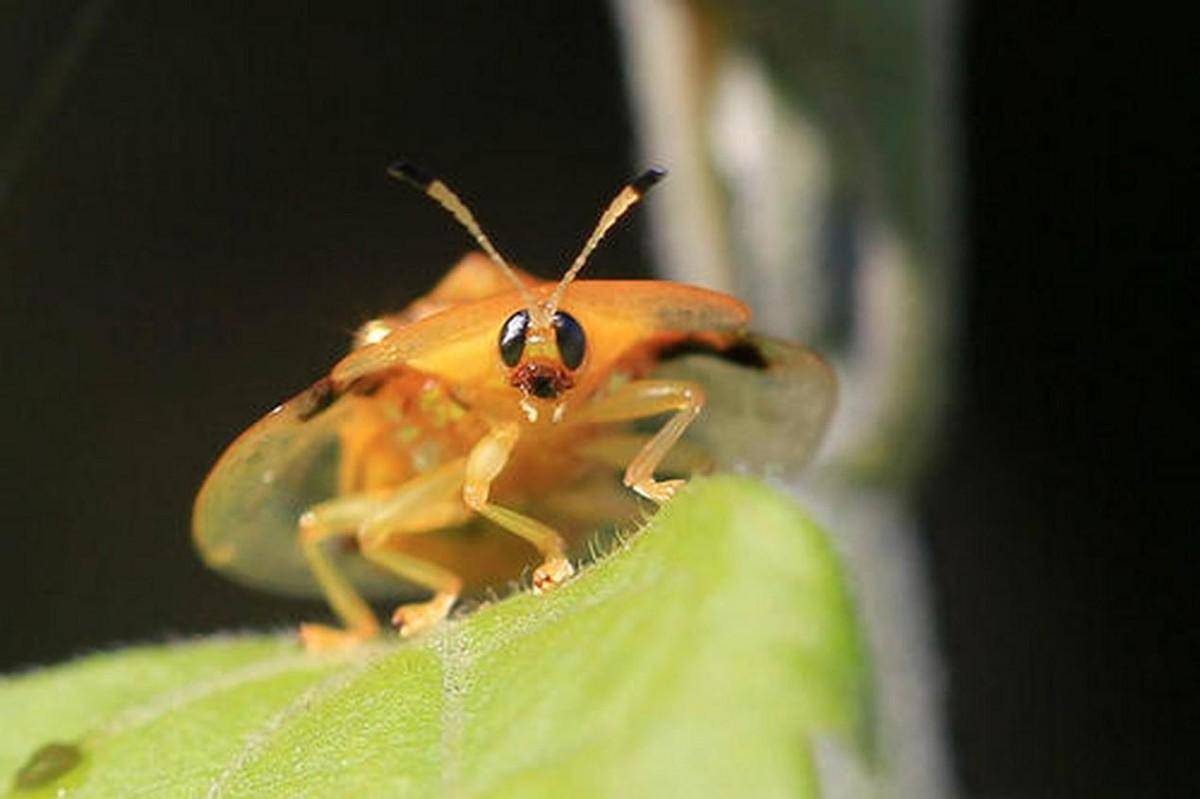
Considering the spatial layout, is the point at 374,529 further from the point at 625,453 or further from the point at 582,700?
the point at 582,700

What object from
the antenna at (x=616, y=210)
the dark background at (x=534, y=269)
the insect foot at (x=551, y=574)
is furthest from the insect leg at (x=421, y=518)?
the dark background at (x=534, y=269)

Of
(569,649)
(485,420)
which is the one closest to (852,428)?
(485,420)

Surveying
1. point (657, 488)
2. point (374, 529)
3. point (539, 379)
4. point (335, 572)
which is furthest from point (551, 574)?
point (335, 572)

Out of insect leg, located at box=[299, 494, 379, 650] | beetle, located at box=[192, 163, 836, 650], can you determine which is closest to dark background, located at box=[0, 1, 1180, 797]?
beetle, located at box=[192, 163, 836, 650]

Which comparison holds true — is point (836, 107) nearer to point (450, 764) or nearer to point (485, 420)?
point (485, 420)

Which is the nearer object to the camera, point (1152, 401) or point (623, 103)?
point (1152, 401)

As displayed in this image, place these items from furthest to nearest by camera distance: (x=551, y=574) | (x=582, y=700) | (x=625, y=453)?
(x=625, y=453)
(x=551, y=574)
(x=582, y=700)

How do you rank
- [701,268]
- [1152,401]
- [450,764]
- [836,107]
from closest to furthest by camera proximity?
[450,764]
[836,107]
[701,268]
[1152,401]
